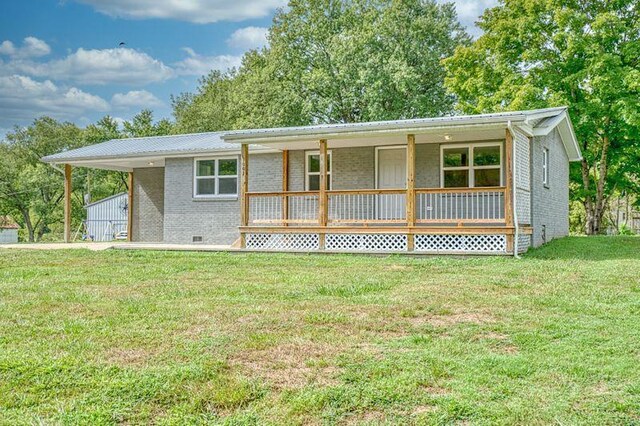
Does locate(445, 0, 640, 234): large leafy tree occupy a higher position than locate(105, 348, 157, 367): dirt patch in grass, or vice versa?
locate(445, 0, 640, 234): large leafy tree

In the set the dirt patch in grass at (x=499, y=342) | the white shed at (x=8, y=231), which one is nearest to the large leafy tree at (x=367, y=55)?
the dirt patch in grass at (x=499, y=342)

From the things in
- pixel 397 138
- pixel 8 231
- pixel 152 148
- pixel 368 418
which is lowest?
pixel 368 418

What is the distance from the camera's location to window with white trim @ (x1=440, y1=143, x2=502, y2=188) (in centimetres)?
1503

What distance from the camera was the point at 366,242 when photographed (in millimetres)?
13734

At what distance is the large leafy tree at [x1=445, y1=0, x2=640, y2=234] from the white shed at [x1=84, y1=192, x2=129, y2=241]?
16505 mm

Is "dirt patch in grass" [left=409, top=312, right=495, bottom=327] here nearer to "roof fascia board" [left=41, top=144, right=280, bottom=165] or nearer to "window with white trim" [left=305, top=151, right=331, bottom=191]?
"window with white trim" [left=305, top=151, right=331, bottom=191]

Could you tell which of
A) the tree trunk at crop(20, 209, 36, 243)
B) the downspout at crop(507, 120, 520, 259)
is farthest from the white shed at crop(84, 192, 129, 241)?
the downspout at crop(507, 120, 520, 259)

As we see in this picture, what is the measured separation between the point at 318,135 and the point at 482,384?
34.3ft

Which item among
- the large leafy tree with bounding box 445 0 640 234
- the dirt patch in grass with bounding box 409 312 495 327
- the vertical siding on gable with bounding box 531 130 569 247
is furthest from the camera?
the large leafy tree with bounding box 445 0 640 234

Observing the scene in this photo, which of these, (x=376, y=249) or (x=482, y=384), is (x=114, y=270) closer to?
(x=376, y=249)

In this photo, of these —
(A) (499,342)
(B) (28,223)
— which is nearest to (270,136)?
(A) (499,342)

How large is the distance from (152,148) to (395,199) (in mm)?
8132

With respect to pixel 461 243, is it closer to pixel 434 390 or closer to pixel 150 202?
pixel 434 390

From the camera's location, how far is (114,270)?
33.5ft
